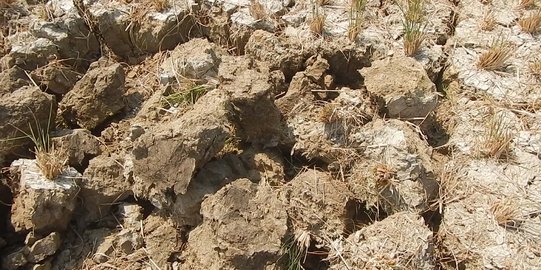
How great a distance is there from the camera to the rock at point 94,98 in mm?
3076

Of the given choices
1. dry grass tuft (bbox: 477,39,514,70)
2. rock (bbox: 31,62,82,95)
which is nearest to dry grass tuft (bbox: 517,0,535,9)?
dry grass tuft (bbox: 477,39,514,70)

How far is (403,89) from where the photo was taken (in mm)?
2928

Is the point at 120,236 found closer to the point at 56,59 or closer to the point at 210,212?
the point at 210,212

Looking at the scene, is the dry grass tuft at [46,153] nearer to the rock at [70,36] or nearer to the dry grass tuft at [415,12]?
the rock at [70,36]

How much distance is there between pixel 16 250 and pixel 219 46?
72.0 inches

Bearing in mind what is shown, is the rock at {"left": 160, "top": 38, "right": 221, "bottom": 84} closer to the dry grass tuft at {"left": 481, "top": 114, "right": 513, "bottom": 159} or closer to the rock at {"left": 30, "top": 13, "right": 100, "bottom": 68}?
the rock at {"left": 30, "top": 13, "right": 100, "bottom": 68}

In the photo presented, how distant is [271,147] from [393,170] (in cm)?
72

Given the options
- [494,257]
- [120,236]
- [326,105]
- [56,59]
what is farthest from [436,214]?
[56,59]

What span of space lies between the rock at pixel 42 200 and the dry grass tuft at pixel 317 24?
5.80 ft

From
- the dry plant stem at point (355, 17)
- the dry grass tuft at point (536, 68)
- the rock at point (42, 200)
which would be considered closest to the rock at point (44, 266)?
the rock at point (42, 200)

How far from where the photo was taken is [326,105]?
2.97 m

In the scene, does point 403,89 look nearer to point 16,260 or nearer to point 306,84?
point 306,84

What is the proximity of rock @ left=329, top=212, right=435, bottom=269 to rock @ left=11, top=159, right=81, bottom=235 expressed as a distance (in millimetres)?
1449

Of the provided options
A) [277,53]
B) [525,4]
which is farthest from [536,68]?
[277,53]
